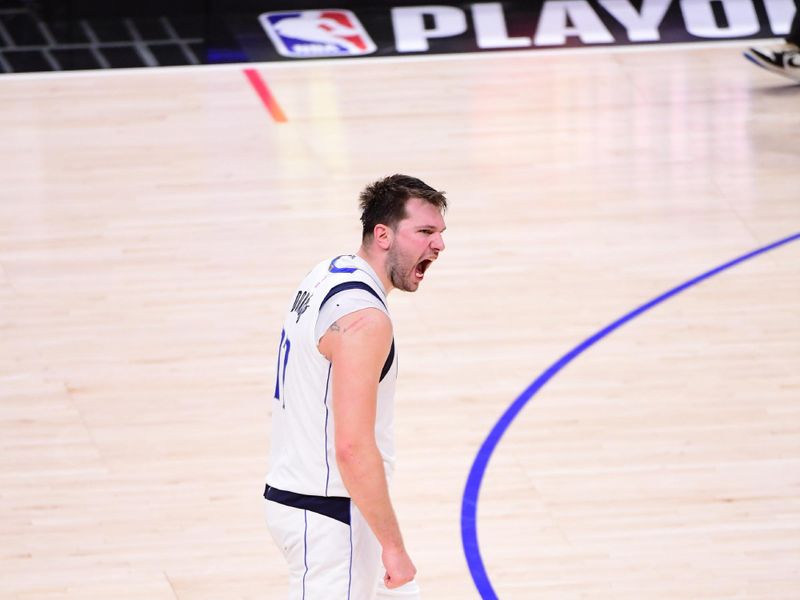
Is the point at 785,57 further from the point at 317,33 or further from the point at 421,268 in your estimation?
the point at 421,268

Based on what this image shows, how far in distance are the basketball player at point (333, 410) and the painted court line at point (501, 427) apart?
158cm

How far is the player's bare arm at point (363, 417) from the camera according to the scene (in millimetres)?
3488

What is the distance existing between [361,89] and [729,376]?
4904 millimetres

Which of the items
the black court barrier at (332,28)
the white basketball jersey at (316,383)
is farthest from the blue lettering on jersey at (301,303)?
the black court barrier at (332,28)

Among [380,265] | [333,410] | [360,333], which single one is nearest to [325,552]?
[333,410]

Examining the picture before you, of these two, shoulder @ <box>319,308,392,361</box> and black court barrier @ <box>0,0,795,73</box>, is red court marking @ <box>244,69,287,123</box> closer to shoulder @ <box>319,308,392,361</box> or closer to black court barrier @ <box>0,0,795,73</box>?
black court barrier @ <box>0,0,795,73</box>

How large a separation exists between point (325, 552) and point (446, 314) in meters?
3.95

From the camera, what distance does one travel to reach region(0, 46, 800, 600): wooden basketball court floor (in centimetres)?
567

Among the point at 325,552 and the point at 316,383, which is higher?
the point at 316,383

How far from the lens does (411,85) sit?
11070mm

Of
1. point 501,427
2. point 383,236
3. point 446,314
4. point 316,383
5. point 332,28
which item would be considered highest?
point 383,236

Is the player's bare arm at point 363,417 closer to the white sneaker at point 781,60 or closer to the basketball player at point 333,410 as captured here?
the basketball player at point 333,410

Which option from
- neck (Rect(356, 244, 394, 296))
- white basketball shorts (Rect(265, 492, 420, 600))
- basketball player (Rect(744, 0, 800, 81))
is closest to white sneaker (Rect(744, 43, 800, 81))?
basketball player (Rect(744, 0, 800, 81))

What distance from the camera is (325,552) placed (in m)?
3.80
